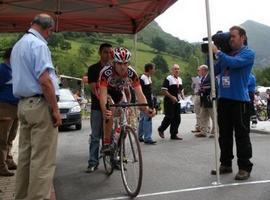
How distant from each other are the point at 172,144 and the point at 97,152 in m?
4.25

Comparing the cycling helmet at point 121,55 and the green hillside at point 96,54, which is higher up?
the green hillside at point 96,54

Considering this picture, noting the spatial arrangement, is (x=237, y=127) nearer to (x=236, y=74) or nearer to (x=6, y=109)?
(x=236, y=74)

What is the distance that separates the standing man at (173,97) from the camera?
13.2 meters


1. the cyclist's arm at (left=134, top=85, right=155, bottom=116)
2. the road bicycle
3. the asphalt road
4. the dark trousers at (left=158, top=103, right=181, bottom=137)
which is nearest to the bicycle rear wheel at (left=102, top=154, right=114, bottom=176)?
the road bicycle

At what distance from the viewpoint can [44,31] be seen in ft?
17.6

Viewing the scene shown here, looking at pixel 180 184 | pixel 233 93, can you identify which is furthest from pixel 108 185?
pixel 233 93

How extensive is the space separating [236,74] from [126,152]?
79.0 inches

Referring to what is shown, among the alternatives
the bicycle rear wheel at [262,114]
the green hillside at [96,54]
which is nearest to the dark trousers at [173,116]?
the bicycle rear wheel at [262,114]

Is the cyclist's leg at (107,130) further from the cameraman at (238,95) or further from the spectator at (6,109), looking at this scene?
the cameraman at (238,95)

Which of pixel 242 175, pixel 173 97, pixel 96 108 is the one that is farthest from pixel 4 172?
pixel 173 97

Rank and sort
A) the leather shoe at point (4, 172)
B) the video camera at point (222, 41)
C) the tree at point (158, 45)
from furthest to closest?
the tree at point (158, 45), the leather shoe at point (4, 172), the video camera at point (222, 41)

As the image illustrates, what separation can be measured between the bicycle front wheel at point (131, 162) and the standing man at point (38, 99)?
4.43 feet

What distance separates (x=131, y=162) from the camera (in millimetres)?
6652

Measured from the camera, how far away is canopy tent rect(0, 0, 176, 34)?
376 inches
